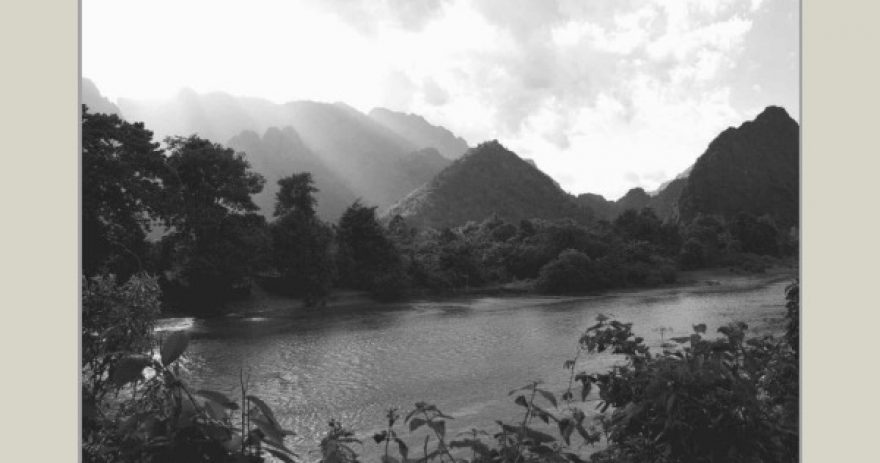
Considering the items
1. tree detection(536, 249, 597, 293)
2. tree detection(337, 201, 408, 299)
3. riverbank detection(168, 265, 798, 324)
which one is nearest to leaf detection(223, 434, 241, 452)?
riverbank detection(168, 265, 798, 324)

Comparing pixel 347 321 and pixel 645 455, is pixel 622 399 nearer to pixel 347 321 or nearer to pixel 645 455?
pixel 645 455

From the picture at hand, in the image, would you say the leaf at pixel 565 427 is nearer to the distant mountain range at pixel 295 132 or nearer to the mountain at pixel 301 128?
the distant mountain range at pixel 295 132

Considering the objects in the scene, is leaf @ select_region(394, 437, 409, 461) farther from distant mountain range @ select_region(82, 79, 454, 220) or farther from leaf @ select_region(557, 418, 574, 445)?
distant mountain range @ select_region(82, 79, 454, 220)

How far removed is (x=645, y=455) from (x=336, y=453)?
129cm

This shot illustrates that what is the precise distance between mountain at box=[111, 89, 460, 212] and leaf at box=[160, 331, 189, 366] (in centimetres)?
367

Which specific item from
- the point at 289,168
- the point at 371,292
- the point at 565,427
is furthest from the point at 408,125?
→ the point at 565,427

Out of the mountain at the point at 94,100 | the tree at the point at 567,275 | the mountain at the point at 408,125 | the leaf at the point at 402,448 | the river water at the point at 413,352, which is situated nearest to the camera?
the leaf at the point at 402,448

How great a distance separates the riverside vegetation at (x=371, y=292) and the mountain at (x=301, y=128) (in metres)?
1.18

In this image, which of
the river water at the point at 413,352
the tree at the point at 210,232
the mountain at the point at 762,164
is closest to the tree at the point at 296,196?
the tree at the point at 210,232

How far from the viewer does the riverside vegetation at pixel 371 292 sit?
185 cm

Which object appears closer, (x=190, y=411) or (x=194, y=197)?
(x=190, y=411)
